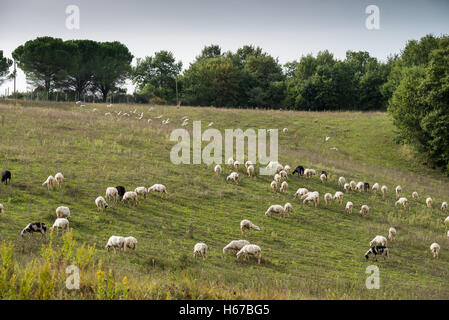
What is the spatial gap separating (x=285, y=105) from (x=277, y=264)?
8190 cm

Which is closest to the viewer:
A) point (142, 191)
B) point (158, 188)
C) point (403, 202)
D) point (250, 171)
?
point (142, 191)

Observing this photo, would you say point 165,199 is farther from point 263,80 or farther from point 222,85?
point 263,80

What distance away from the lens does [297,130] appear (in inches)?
2436

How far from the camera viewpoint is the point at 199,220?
22.1 m

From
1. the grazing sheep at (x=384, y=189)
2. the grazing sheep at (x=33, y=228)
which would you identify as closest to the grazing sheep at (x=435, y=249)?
the grazing sheep at (x=384, y=189)

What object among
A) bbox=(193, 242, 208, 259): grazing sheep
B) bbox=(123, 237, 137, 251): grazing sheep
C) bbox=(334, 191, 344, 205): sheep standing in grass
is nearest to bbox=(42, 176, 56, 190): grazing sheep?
bbox=(123, 237, 137, 251): grazing sheep

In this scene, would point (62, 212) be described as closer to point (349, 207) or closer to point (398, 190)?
point (349, 207)

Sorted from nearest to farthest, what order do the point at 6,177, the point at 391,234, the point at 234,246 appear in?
the point at 234,246, the point at 391,234, the point at 6,177

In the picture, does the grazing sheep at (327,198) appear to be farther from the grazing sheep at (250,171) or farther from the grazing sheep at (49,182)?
the grazing sheep at (49,182)

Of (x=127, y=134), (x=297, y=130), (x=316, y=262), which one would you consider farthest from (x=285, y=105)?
(x=316, y=262)

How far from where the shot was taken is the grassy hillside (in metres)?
14.0

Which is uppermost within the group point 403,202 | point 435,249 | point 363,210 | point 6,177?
point 6,177

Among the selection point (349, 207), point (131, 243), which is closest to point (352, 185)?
point (349, 207)

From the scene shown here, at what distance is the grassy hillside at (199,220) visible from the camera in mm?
13969
